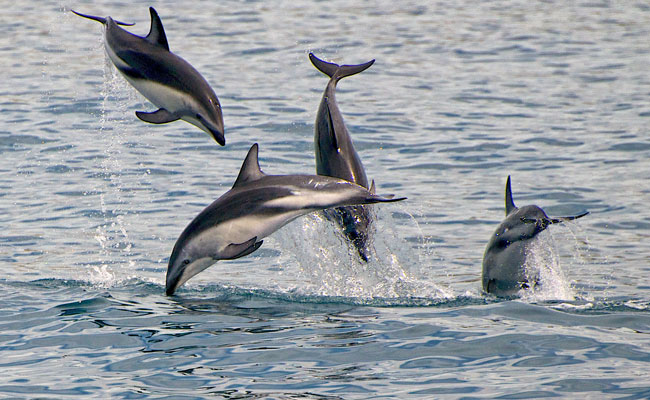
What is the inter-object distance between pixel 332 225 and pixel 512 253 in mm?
1585

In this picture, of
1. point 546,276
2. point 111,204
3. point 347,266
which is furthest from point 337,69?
point 111,204

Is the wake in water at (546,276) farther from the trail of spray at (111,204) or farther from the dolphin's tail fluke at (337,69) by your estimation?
the trail of spray at (111,204)

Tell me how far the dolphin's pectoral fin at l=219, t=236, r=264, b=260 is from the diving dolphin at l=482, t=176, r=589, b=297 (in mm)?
2499

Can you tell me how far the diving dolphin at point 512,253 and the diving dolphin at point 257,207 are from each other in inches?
74.3

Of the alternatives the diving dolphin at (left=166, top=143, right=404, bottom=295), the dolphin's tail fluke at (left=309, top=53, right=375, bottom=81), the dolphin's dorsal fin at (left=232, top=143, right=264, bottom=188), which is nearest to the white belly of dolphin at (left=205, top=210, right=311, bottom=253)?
the diving dolphin at (left=166, top=143, right=404, bottom=295)

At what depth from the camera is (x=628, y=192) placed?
13273 millimetres

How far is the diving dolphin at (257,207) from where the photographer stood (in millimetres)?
8008

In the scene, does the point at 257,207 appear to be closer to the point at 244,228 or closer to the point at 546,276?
the point at 244,228

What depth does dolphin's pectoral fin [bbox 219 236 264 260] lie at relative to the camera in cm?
774

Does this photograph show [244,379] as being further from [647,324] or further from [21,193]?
[21,193]

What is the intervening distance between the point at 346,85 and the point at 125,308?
11.6 m

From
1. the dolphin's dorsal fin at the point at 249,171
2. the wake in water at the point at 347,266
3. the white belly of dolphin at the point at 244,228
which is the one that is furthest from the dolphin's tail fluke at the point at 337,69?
the white belly of dolphin at the point at 244,228

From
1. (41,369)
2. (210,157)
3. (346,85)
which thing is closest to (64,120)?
(210,157)

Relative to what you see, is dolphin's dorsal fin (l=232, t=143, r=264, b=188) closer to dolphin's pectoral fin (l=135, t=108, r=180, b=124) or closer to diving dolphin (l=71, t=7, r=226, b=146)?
diving dolphin (l=71, t=7, r=226, b=146)
